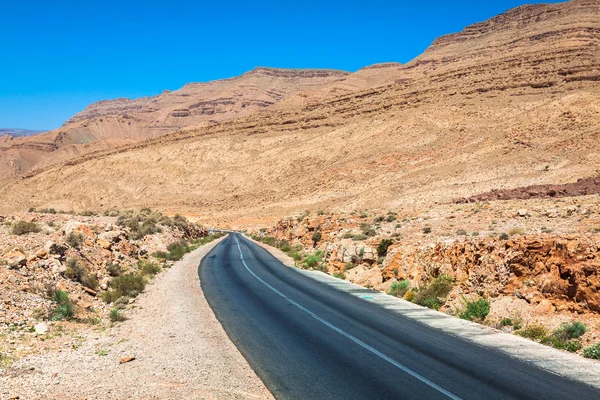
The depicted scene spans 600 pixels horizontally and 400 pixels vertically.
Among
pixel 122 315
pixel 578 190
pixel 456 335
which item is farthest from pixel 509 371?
pixel 578 190

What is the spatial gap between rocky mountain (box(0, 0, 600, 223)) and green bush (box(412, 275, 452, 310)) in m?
30.4

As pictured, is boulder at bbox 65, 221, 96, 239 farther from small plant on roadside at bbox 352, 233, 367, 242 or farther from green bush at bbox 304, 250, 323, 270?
small plant on roadside at bbox 352, 233, 367, 242

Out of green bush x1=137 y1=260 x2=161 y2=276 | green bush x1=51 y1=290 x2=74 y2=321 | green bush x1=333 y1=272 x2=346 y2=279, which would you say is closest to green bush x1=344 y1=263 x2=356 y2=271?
green bush x1=333 y1=272 x2=346 y2=279

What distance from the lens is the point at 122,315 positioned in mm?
11945

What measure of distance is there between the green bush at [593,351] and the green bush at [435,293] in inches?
186

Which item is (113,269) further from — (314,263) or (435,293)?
(435,293)

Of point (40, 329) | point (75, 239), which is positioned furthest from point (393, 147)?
point (40, 329)

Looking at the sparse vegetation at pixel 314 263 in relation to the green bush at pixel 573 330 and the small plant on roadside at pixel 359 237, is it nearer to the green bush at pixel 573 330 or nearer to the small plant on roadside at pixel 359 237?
the small plant on roadside at pixel 359 237

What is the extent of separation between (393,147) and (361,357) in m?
67.6

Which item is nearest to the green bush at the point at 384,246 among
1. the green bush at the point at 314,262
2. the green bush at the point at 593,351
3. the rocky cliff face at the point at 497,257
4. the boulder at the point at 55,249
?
the rocky cliff face at the point at 497,257

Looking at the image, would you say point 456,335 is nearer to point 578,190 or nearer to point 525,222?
point 525,222

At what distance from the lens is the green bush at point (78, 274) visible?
13742mm

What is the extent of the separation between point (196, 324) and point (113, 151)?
108890 millimetres

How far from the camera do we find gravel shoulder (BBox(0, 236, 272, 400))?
262 inches
